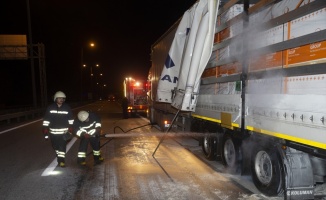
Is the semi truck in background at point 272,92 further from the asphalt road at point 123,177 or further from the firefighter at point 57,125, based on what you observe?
the firefighter at point 57,125

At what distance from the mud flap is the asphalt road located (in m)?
0.70

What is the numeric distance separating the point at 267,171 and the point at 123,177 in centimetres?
276

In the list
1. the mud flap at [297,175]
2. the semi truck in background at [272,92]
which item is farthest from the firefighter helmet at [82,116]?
the mud flap at [297,175]

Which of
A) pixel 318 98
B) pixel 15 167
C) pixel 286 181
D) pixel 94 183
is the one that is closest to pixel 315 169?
pixel 286 181

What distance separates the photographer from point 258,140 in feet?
18.8

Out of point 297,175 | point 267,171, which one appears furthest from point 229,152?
point 297,175

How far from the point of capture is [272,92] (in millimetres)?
5070

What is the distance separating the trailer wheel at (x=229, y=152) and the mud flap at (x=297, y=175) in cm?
182

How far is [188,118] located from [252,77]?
166 inches

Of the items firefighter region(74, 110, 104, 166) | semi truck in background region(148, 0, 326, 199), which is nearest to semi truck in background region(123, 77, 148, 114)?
firefighter region(74, 110, 104, 166)

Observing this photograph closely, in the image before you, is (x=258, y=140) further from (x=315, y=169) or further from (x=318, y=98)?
(x=318, y=98)

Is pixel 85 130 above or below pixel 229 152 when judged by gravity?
above

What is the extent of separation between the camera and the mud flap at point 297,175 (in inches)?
192

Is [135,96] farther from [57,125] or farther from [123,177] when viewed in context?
[123,177]
